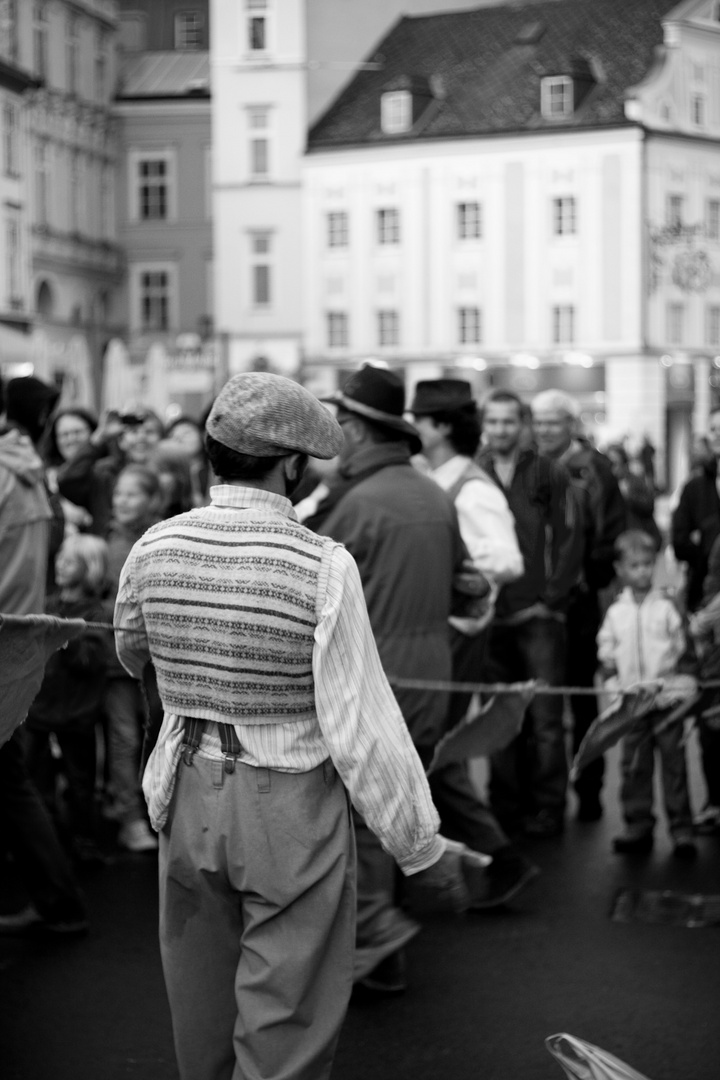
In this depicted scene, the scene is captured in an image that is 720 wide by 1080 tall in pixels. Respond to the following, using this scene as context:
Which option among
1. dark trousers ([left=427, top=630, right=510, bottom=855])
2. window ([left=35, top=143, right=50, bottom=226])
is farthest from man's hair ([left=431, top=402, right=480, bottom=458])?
window ([left=35, top=143, right=50, bottom=226])

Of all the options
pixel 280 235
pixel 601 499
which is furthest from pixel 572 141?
pixel 601 499

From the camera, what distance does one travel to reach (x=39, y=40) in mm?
60438

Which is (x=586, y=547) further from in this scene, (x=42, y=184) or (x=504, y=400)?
(x=42, y=184)

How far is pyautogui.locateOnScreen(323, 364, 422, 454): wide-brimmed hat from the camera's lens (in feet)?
21.6

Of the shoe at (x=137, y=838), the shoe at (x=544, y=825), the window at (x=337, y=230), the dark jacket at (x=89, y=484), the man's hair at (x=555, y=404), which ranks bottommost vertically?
the shoe at (x=544, y=825)

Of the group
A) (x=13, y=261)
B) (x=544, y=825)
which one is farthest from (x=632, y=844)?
(x=13, y=261)

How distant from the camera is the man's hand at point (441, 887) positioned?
475cm

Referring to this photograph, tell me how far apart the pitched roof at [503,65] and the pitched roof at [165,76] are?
427 inches

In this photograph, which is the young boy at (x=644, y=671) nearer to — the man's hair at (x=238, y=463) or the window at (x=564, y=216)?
the man's hair at (x=238, y=463)

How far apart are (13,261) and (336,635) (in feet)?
166

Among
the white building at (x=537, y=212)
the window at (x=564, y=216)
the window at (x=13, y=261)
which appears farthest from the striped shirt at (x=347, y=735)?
the window at (x=564, y=216)

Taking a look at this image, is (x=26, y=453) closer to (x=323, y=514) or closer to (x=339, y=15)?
(x=323, y=514)

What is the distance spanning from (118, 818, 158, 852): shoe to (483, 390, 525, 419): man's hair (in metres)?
2.48

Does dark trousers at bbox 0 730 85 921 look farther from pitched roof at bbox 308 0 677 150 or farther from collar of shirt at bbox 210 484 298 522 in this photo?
pitched roof at bbox 308 0 677 150
